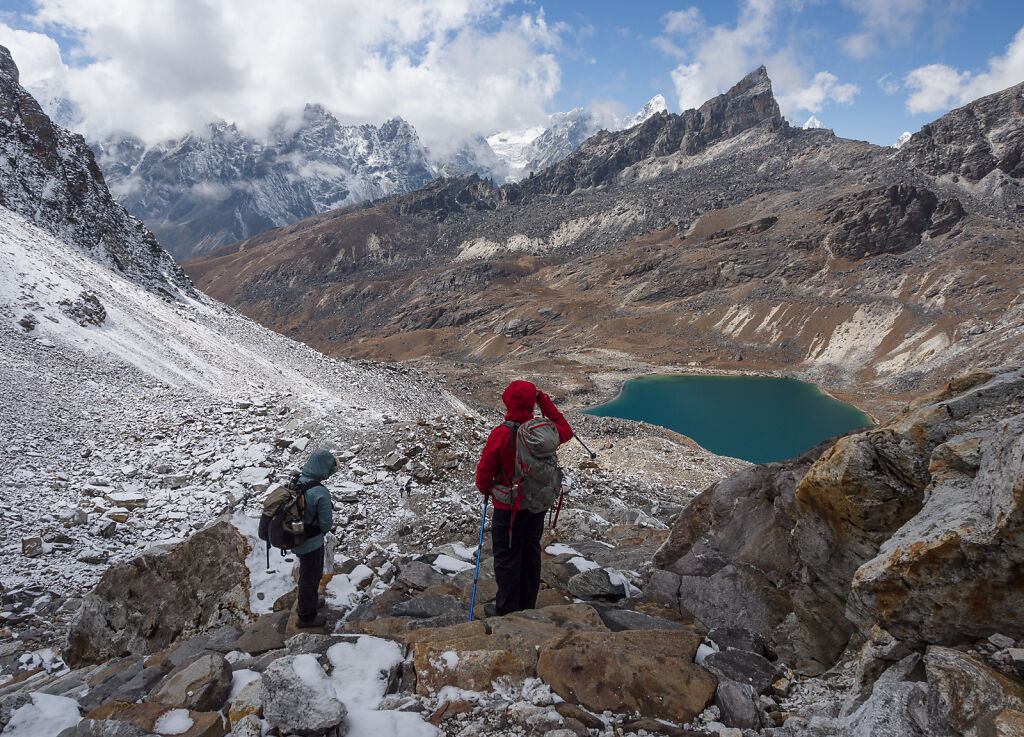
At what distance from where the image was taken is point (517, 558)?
17.8 feet

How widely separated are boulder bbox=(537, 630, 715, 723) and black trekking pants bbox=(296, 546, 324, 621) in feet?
9.81

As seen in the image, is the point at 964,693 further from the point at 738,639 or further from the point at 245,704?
the point at 245,704

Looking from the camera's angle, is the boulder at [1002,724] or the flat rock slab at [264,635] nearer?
the boulder at [1002,724]

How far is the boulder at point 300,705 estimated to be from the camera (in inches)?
129

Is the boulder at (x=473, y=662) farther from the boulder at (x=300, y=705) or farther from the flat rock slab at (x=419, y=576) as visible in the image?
the flat rock slab at (x=419, y=576)

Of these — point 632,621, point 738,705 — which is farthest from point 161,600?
point 738,705

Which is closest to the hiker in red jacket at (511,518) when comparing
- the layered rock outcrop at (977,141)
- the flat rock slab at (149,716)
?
the flat rock slab at (149,716)

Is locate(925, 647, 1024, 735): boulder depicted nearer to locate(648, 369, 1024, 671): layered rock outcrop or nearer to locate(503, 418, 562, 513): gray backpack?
locate(648, 369, 1024, 671): layered rock outcrop

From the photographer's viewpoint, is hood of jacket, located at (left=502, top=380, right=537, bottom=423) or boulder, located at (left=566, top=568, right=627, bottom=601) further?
boulder, located at (left=566, top=568, right=627, bottom=601)

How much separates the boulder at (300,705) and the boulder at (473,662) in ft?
2.34

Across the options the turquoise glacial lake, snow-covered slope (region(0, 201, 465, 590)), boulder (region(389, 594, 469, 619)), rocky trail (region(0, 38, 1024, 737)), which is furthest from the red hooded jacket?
the turquoise glacial lake

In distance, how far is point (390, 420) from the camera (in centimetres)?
1228

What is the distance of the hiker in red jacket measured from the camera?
5.21 m

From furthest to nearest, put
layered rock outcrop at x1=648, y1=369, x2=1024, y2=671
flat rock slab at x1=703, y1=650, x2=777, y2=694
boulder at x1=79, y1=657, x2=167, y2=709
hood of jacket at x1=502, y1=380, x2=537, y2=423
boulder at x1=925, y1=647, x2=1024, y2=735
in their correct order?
hood of jacket at x1=502, y1=380, x2=537, y2=423
boulder at x1=79, y1=657, x2=167, y2=709
flat rock slab at x1=703, y1=650, x2=777, y2=694
layered rock outcrop at x1=648, y1=369, x2=1024, y2=671
boulder at x1=925, y1=647, x2=1024, y2=735
